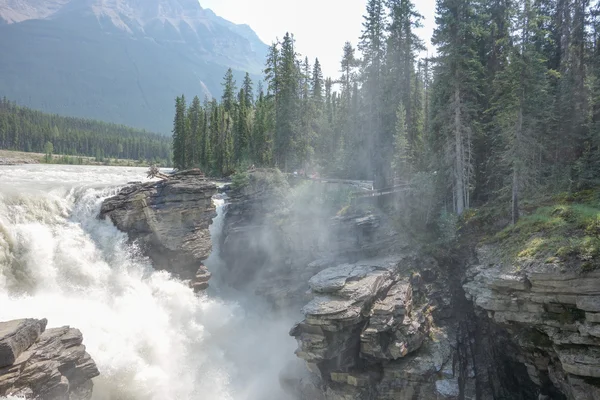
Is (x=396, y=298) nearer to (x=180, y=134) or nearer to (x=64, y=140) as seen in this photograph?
(x=180, y=134)

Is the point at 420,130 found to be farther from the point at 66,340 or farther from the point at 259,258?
the point at 66,340

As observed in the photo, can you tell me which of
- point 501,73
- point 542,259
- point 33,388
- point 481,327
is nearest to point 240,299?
point 33,388

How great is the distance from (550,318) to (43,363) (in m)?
22.3

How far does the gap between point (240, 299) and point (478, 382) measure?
17.5m

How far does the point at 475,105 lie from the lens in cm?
2605

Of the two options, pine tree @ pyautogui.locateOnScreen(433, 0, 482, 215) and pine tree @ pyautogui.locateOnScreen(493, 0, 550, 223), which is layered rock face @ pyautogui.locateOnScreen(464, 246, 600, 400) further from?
pine tree @ pyautogui.locateOnScreen(433, 0, 482, 215)

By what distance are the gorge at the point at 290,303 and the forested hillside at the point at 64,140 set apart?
91245mm

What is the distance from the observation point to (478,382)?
62.9ft

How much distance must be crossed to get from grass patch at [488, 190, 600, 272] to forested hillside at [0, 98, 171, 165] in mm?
107472

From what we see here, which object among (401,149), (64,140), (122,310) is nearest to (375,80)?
(401,149)

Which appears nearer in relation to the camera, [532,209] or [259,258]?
[532,209]

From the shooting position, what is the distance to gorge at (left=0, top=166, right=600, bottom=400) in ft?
56.9

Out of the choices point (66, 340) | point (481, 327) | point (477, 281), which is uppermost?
point (477, 281)

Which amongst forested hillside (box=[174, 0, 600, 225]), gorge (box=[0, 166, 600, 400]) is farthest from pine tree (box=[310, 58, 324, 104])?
gorge (box=[0, 166, 600, 400])
